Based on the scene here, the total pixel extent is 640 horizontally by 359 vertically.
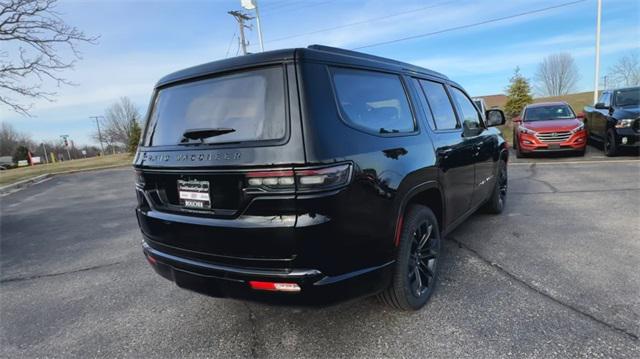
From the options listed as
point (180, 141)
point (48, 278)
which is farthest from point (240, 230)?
point (48, 278)

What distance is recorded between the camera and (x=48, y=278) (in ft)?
13.1

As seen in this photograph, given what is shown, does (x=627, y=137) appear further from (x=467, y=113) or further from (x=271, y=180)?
(x=271, y=180)

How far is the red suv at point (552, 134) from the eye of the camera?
9664mm

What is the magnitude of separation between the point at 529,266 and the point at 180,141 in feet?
10.6

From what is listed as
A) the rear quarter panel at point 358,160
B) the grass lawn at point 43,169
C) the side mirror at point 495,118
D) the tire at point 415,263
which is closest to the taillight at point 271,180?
the rear quarter panel at point 358,160

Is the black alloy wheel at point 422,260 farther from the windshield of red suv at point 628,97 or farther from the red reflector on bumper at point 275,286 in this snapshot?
the windshield of red suv at point 628,97

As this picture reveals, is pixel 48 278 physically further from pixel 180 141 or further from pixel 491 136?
pixel 491 136

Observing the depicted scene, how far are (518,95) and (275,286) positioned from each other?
2173cm

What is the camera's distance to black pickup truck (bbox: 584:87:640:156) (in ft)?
29.5

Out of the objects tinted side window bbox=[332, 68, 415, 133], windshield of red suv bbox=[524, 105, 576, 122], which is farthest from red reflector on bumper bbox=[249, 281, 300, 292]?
windshield of red suv bbox=[524, 105, 576, 122]

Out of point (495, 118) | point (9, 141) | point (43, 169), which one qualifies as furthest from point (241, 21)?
point (9, 141)

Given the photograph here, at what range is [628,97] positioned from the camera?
9922 mm

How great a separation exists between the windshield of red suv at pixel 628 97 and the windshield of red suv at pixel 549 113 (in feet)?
3.49

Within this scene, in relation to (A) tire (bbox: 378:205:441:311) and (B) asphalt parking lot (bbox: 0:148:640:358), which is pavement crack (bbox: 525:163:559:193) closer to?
(B) asphalt parking lot (bbox: 0:148:640:358)
